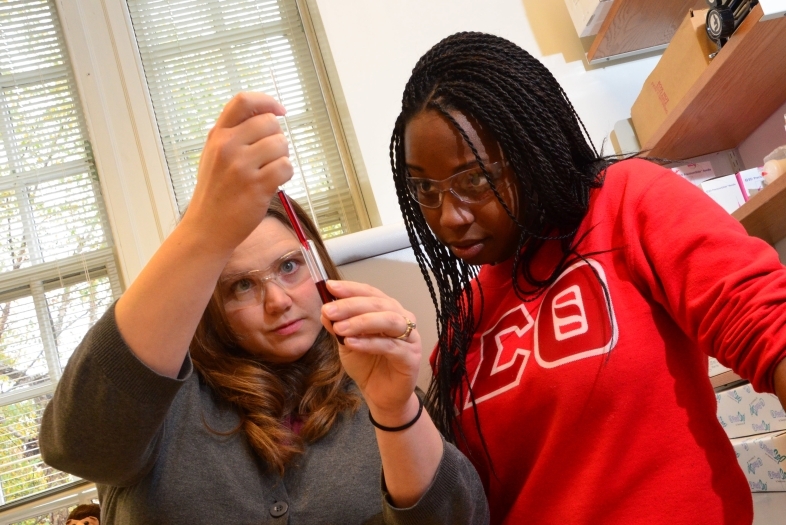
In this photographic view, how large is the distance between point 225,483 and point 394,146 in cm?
53

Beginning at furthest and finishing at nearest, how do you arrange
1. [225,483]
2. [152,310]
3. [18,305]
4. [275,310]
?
[18,305] → [275,310] → [225,483] → [152,310]

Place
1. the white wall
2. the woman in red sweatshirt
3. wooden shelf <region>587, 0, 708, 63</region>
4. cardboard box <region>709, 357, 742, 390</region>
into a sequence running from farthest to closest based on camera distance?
the white wall < wooden shelf <region>587, 0, 708, 63</region> < cardboard box <region>709, 357, 742, 390</region> < the woman in red sweatshirt

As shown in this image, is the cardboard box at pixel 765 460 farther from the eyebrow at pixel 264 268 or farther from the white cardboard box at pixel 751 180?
the eyebrow at pixel 264 268

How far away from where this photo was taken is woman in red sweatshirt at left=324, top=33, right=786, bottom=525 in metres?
0.74

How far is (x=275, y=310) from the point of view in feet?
3.35

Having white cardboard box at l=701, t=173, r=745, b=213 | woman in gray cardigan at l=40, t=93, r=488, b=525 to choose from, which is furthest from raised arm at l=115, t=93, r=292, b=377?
white cardboard box at l=701, t=173, r=745, b=213

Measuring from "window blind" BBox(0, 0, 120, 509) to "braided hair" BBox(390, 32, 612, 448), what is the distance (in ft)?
4.92

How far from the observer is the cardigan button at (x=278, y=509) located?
889 mm

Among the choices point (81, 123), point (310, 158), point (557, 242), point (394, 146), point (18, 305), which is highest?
point (81, 123)

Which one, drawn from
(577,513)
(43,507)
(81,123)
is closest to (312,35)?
(81,123)

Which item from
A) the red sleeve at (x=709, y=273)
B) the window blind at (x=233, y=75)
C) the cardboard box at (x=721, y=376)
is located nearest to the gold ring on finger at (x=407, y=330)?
the red sleeve at (x=709, y=273)

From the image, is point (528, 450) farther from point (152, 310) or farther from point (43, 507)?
point (43, 507)

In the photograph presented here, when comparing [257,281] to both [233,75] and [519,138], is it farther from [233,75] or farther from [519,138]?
[233,75]

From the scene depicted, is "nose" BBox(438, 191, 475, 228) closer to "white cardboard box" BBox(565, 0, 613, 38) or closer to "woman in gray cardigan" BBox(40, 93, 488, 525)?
"woman in gray cardigan" BBox(40, 93, 488, 525)
